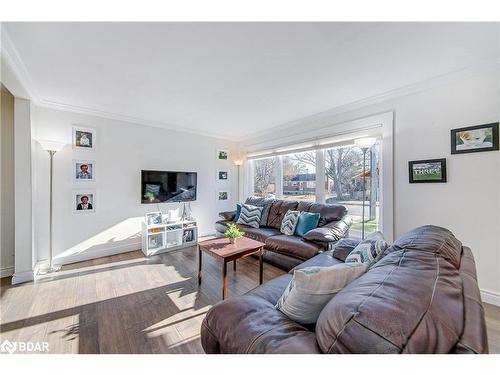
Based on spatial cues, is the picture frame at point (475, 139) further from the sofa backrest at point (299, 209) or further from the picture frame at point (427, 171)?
the sofa backrest at point (299, 209)

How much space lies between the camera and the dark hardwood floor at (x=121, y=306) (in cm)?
161

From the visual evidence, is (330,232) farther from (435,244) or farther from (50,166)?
(50,166)

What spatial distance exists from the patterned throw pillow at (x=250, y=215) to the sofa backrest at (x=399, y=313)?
2.93 metres

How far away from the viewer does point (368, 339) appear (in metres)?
0.63

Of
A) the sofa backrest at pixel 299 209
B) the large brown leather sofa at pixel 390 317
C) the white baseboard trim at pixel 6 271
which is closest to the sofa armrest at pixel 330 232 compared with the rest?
the sofa backrest at pixel 299 209

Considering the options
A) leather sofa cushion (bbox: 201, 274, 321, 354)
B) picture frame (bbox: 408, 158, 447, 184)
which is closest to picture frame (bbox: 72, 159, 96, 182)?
leather sofa cushion (bbox: 201, 274, 321, 354)

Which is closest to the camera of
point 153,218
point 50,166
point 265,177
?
point 50,166

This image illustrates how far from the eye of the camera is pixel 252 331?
95 cm

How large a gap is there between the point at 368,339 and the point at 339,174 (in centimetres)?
321

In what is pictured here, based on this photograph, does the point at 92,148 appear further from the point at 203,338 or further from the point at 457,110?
the point at 457,110

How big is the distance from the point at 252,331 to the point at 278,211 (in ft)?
9.44

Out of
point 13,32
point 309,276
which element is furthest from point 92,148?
point 309,276

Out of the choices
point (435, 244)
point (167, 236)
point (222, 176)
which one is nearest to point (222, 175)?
point (222, 176)
